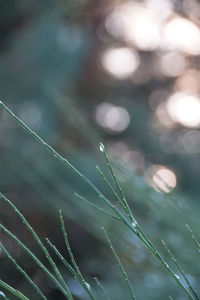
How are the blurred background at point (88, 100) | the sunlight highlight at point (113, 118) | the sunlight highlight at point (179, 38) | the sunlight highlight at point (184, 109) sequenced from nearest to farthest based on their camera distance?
1. the blurred background at point (88, 100)
2. the sunlight highlight at point (179, 38)
3. the sunlight highlight at point (184, 109)
4. the sunlight highlight at point (113, 118)

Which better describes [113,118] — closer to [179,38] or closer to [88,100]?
[88,100]

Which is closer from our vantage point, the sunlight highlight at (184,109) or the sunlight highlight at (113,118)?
the sunlight highlight at (184,109)

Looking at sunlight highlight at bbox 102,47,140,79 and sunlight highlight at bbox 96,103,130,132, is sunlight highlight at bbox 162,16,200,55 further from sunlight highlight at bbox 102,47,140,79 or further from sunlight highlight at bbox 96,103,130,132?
sunlight highlight at bbox 96,103,130,132

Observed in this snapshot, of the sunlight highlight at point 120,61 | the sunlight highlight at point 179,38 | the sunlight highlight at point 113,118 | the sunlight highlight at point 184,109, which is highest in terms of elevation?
the sunlight highlight at point 179,38

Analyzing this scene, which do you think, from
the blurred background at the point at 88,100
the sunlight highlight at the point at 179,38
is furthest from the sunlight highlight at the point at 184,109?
the sunlight highlight at the point at 179,38

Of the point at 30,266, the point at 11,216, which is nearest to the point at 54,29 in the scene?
the point at 11,216

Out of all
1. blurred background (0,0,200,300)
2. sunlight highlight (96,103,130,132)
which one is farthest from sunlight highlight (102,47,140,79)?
sunlight highlight (96,103,130,132)

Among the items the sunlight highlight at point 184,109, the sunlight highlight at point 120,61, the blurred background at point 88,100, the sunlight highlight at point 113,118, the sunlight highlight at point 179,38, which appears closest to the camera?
the blurred background at point 88,100

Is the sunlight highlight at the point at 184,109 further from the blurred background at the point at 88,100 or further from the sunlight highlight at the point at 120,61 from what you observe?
the sunlight highlight at the point at 120,61
